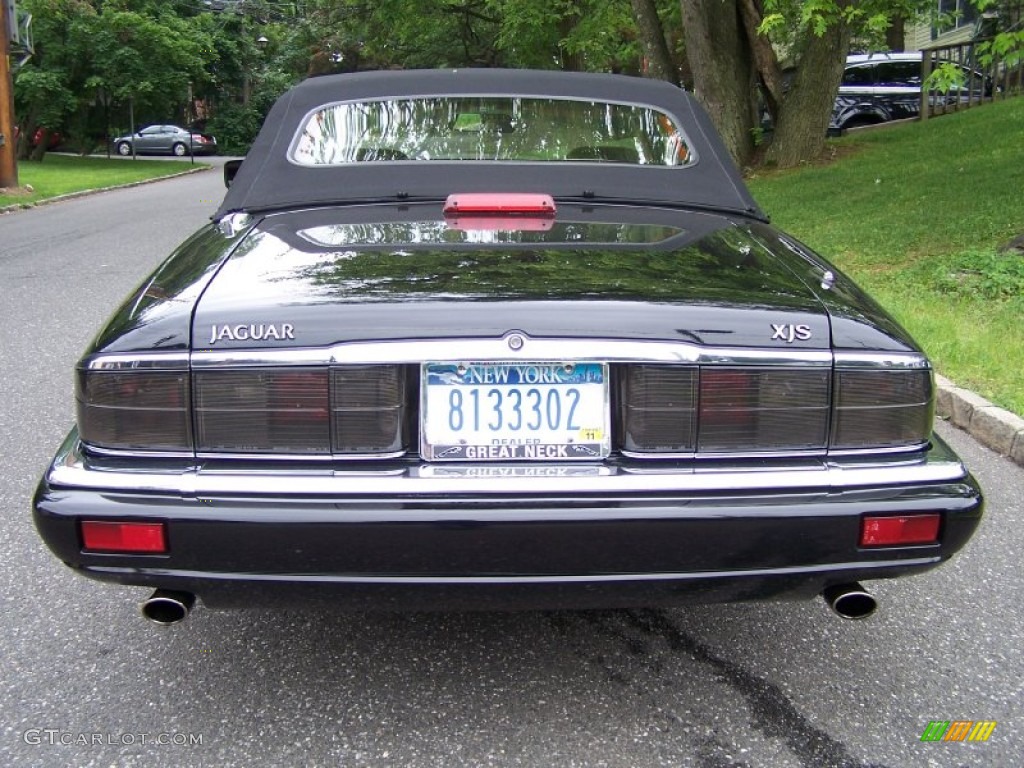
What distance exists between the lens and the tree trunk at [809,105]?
48.0ft

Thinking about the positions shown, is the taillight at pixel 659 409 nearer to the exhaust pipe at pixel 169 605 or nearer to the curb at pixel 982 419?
the exhaust pipe at pixel 169 605

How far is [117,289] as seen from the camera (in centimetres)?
856

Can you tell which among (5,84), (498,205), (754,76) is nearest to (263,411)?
(498,205)

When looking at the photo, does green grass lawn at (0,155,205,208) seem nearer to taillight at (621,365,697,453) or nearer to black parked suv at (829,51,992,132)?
black parked suv at (829,51,992,132)

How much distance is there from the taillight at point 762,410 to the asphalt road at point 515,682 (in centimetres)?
Answer: 76

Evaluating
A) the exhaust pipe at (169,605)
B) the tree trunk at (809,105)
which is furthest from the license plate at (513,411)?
the tree trunk at (809,105)

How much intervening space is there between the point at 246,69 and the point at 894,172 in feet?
124

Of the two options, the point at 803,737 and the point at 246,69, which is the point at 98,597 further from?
the point at 246,69

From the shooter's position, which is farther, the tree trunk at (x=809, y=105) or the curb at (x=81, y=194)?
the curb at (x=81, y=194)

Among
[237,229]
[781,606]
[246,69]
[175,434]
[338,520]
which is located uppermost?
[246,69]

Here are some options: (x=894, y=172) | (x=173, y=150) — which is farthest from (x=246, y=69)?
(x=894, y=172)

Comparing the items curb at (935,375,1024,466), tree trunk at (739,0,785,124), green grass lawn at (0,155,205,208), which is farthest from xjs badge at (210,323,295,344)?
green grass lawn at (0,155,205,208)

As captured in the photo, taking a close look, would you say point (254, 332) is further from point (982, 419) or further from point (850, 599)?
point (982, 419)

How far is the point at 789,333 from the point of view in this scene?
2154 mm
